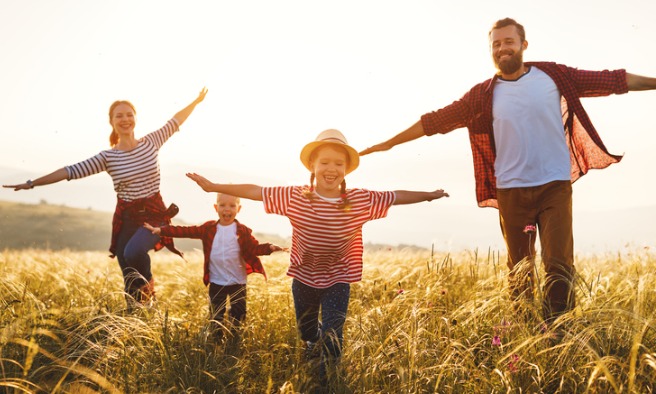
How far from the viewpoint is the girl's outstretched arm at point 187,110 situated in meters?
7.14

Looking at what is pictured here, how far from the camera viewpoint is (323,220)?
464 cm

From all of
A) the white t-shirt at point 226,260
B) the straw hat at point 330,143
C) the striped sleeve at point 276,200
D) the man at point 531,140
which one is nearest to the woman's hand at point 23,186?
the white t-shirt at point 226,260

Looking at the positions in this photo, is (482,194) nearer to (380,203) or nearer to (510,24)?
(380,203)

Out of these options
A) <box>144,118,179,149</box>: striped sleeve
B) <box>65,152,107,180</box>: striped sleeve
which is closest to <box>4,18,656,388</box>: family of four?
<box>65,152,107,180</box>: striped sleeve

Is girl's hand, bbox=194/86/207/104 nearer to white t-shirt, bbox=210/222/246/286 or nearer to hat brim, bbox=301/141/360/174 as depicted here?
white t-shirt, bbox=210/222/246/286

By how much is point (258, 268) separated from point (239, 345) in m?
0.97

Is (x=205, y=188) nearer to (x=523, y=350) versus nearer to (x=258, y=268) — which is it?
(x=258, y=268)

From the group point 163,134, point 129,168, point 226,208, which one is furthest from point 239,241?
point 163,134

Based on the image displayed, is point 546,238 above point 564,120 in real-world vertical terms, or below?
below

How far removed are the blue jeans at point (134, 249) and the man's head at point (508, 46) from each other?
3.86m

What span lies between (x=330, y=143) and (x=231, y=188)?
34.4 inches

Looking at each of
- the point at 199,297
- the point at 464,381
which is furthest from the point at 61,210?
the point at 464,381

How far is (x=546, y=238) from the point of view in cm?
485

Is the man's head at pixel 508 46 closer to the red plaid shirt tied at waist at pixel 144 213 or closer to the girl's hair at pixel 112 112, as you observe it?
the red plaid shirt tied at waist at pixel 144 213
